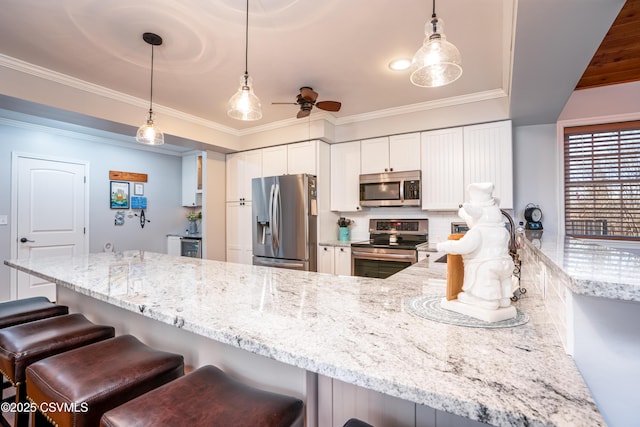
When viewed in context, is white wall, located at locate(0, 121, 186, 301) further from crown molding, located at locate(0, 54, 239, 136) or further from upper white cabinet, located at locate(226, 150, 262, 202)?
crown molding, located at locate(0, 54, 239, 136)

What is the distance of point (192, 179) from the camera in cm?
555

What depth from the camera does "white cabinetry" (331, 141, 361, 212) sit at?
12.6ft

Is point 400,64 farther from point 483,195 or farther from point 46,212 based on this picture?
point 46,212

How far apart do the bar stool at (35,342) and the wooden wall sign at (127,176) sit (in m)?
4.01

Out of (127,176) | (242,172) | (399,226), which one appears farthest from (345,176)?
(127,176)

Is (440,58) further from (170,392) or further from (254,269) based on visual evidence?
(170,392)

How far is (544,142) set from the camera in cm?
319

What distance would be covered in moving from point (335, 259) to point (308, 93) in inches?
74.0

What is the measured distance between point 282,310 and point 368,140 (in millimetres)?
3134

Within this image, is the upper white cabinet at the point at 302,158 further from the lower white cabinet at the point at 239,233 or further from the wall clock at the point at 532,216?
the wall clock at the point at 532,216

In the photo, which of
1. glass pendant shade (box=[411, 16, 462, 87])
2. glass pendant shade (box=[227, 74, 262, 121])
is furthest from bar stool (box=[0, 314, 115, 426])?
glass pendant shade (box=[411, 16, 462, 87])

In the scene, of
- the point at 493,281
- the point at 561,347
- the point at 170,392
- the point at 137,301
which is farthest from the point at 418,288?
the point at 137,301

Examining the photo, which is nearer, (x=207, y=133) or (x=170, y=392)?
(x=170, y=392)

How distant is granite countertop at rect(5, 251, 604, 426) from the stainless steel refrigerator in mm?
Answer: 2146
